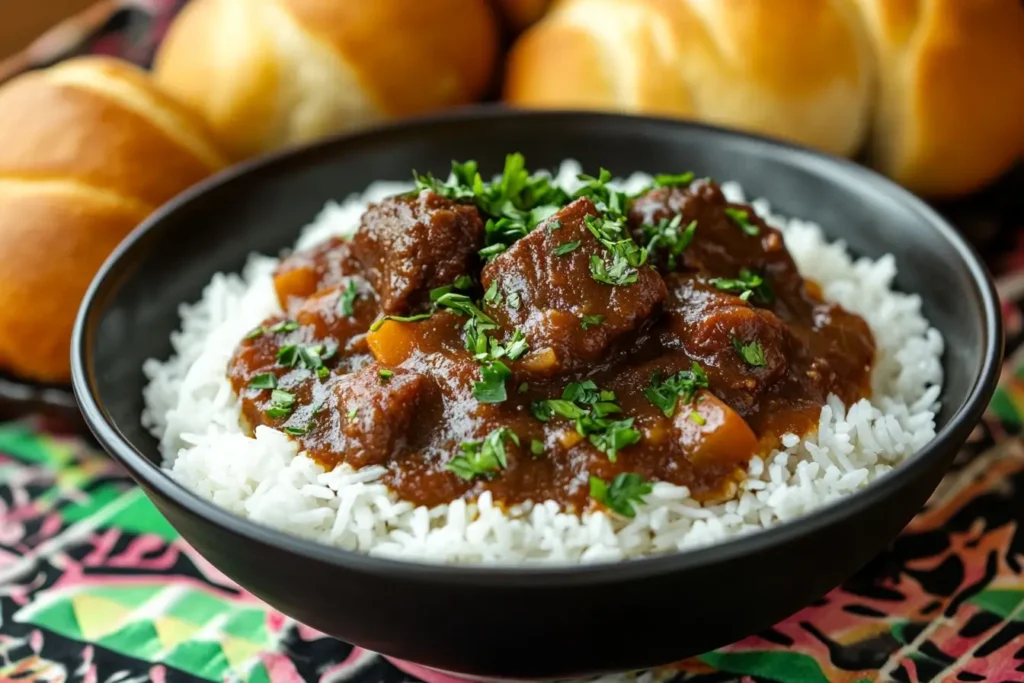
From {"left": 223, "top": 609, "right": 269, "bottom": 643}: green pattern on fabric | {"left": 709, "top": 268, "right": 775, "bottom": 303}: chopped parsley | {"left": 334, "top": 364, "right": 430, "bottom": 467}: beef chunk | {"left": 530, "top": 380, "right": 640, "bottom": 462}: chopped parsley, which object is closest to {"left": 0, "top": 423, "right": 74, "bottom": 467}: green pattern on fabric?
{"left": 223, "top": 609, "right": 269, "bottom": 643}: green pattern on fabric

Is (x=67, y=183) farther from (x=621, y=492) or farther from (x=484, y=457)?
(x=621, y=492)

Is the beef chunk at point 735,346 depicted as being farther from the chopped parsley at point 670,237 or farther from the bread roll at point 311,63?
the bread roll at point 311,63

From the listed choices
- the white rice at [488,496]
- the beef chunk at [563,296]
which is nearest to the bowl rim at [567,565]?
the white rice at [488,496]

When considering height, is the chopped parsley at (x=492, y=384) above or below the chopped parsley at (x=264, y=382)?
above

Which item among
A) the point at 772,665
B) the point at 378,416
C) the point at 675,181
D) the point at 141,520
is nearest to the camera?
the point at 378,416

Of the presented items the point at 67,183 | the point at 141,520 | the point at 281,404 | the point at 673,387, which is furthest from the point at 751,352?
the point at 67,183

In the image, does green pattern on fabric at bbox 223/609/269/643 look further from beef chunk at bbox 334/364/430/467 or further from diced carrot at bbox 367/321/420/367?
diced carrot at bbox 367/321/420/367

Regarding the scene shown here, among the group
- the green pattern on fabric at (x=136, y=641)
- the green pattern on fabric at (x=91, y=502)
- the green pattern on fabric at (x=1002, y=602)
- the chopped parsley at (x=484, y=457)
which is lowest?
the green pattern on fabric at (x=1002, y=602)

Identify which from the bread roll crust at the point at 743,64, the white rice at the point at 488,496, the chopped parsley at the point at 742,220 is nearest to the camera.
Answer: the white rice at the point at 488,496
